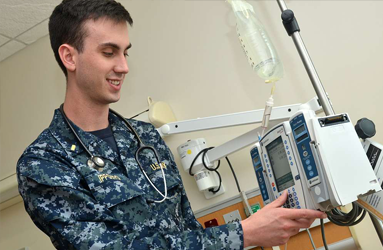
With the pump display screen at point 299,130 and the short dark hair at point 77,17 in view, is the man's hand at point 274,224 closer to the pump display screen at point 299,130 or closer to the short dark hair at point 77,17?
the pump display screen at point 299,130

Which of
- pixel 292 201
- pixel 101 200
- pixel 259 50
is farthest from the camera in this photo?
pixel 259 50

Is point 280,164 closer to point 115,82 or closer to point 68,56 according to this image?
point 115,82

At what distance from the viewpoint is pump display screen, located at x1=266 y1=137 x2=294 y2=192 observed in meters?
1.32

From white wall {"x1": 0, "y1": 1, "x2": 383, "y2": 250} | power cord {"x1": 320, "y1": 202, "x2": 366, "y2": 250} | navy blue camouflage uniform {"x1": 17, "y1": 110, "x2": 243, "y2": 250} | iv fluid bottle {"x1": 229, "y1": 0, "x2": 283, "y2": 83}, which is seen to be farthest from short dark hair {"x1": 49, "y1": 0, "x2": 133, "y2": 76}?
power cord {"x1": 320, "y1": 202, "x2": 366, "y2": 250}

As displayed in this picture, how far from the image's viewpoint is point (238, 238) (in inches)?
53.1

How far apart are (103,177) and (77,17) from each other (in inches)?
23.0

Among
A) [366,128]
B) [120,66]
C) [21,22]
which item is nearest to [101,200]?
[120,66]

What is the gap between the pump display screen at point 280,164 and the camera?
4.32 feet

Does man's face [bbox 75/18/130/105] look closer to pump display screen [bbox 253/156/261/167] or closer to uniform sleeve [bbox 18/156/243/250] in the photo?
uniform sleeve [bbox 18/156/243/250]

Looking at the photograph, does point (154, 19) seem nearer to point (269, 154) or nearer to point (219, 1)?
point (219, 1)

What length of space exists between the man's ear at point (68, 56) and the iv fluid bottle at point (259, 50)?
702 mm

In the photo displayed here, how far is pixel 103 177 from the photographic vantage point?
143 centimetres

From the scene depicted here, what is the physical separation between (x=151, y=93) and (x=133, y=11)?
1.72 ft

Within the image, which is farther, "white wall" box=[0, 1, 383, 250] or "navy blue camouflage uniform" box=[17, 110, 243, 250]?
"white wall" box=[0, 1, 383, 250]
